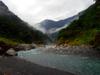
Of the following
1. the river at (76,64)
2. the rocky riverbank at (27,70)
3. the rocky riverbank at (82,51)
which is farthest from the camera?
the rocky riverbank at (82,51)

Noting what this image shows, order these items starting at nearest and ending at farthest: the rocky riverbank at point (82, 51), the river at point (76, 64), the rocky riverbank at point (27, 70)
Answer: the rocky riverbank at point (27, 70)
the river at point (76, 64)
the rocky riverbank at point (82, 51)

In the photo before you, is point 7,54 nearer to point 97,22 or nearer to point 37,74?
point 37,74

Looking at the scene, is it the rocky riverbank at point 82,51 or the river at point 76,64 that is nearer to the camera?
the river at point 76,64

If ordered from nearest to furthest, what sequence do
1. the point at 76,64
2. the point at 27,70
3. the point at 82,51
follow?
the point at 27,70 < the point at 76,64 < the point at 82,51

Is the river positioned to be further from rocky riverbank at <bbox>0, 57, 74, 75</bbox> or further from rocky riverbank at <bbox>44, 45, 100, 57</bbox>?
rocky riverbank at <bbox>44, 45, 100, 57</bbox>

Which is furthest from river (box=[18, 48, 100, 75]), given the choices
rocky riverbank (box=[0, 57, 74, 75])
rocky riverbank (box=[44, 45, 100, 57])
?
rocky riverbank (box=[44, 45, 100, 57])

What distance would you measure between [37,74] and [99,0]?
164m

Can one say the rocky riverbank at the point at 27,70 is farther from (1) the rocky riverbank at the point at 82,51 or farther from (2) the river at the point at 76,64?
(1) the rocky riverbank at the point at 82,51

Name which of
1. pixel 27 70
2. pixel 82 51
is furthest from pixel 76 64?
pixel 82 51

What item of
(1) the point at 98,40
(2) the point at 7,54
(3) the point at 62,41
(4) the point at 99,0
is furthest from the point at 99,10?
(2) the point at 7,54

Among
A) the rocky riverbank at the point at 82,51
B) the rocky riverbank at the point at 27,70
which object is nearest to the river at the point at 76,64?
the rocky riverbank at the point at 27,70

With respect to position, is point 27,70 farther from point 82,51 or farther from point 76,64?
point 82,51

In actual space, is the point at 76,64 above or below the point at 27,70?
above

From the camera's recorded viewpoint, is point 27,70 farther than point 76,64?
No
